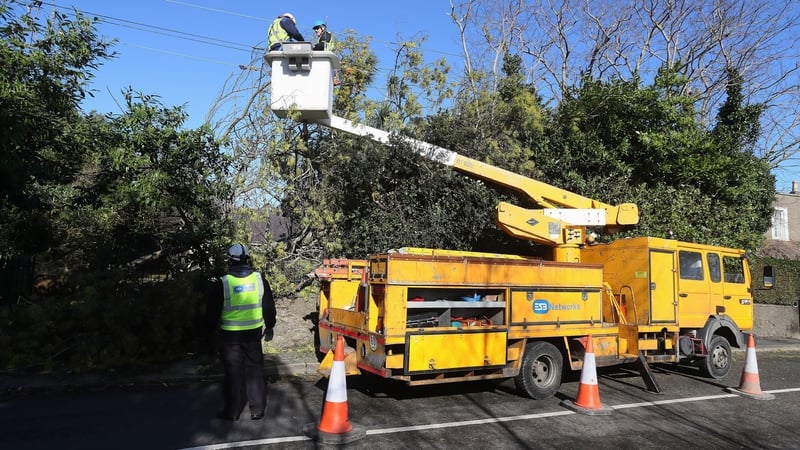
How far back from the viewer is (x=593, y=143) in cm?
1402

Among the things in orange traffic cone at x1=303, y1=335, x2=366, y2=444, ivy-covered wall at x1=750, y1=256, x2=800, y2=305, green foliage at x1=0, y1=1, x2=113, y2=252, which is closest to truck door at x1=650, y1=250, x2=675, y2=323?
orange traffic cone at x1=303, y1=335, x2=366, y2=444

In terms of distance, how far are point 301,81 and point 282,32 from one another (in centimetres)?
95

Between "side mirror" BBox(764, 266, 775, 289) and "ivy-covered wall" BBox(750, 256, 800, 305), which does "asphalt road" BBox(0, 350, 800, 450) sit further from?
"ivy-covered wall" BBox(750, 256, 800, 305)

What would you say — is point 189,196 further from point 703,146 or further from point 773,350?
point 773,350

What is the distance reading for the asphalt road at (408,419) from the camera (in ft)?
17.2

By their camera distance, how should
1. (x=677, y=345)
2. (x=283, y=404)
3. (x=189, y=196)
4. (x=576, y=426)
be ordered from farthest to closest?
(x=189, y=196) → (x=677, y=345) → (x=283, y=404) → (x=576, y=426)

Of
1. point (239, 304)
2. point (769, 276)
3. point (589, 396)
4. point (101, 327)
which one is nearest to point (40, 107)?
point (101, 327)

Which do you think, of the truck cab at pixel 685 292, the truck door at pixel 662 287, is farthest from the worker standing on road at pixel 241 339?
the truck door at pixel 662 287

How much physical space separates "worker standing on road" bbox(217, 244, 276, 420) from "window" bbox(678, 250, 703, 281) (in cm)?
697

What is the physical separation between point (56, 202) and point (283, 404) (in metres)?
5.89

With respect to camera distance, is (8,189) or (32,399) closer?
(32,399)

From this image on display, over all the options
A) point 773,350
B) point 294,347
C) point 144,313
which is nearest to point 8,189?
point 144,313

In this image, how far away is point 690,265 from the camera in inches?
371

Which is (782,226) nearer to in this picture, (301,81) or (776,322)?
(776,322)
